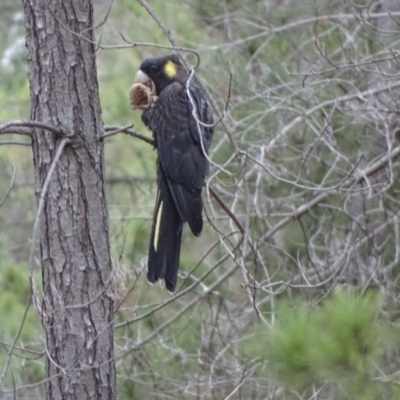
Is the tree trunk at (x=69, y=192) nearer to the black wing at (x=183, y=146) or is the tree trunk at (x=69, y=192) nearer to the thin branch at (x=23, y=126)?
the thin branch at (x=23, y=126)

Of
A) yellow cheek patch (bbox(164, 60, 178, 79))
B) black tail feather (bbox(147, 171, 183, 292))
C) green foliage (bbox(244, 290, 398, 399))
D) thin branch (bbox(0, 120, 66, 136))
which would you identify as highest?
yellow cheek patch (bbox(164, 60, 178, 79))

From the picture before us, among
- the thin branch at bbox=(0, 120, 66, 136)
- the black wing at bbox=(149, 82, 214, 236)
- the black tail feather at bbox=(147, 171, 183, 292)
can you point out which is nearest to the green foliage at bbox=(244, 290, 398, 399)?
the thin branch at bbox=(0, 120, 66, 136)

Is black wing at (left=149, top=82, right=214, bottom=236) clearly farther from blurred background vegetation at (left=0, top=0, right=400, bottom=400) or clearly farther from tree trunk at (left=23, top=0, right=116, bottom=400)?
tree trunk at (left=23, top=0, right=116, bottom=400)

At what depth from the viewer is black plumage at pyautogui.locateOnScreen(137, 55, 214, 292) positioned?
3.73 meters

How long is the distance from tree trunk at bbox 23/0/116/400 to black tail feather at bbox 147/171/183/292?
0.45 meters

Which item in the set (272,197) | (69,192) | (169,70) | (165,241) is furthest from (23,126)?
(272,197)

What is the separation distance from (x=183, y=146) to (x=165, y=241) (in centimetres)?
47

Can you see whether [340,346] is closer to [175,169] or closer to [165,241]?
[165,241]

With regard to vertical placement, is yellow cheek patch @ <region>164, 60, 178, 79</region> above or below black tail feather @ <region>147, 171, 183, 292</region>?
above

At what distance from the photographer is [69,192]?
10.5 feet

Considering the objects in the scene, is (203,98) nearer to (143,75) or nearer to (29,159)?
(143,75)

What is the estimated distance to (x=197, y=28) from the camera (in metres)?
6.40

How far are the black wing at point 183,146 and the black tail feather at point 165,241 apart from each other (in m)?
0.07

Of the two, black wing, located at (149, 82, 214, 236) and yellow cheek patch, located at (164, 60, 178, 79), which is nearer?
black wing, located at (149, 82, 214, 236)
